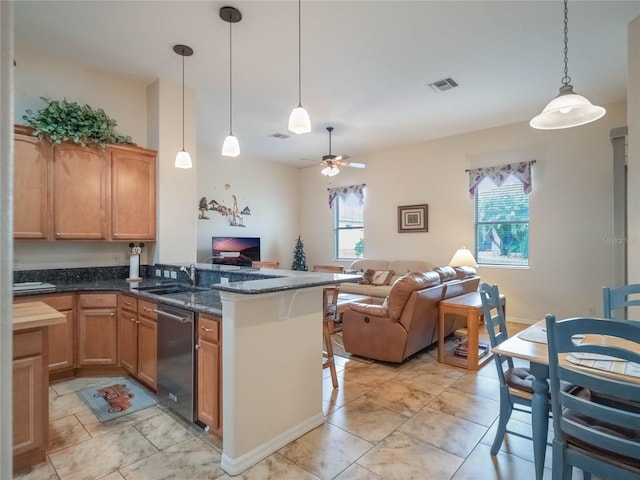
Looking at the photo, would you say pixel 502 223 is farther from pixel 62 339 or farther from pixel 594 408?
pixel 62 339

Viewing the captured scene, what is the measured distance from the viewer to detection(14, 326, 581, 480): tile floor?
6.51ft

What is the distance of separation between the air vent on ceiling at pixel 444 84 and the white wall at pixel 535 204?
2069mm

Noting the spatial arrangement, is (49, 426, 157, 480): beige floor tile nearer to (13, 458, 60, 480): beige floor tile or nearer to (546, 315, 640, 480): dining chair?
(13, 458, 60, 480): beige floor tile

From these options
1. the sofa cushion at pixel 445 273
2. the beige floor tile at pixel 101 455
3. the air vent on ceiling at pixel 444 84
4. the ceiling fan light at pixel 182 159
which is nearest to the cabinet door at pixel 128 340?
the beige floor tile at pixel 101 455

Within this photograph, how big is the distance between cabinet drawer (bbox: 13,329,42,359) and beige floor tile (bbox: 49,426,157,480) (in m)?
0.71

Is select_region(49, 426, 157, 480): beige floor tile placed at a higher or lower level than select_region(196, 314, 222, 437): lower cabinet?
lower

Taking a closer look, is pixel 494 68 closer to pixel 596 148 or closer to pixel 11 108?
pixel 596 148

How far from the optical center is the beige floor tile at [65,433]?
2.25 m

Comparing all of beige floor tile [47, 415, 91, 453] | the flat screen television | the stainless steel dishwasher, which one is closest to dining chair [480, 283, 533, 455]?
the stainless steel dishwasher

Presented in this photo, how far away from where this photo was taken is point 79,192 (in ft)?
11.3

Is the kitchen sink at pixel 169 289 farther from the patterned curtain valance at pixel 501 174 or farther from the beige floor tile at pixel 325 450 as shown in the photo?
the patterned curtain valance at pixel 501 174

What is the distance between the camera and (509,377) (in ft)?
7.15

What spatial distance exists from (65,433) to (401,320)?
2965 mm

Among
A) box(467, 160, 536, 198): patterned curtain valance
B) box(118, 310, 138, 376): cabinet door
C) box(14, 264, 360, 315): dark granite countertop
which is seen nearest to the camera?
box(14, 264, 360, 315): dark granite countertop
